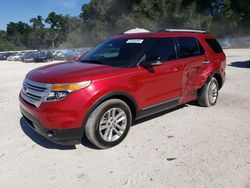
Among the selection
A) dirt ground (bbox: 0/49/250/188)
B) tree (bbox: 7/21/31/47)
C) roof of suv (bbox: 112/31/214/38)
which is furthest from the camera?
tree (bbox: 7/21/31/47)

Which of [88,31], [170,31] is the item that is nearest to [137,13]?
[88,31]

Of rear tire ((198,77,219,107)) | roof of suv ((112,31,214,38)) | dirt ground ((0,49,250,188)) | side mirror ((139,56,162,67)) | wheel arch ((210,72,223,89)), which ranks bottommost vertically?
dirt ground ((0,49,250,188))

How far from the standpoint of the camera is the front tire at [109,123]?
370cm

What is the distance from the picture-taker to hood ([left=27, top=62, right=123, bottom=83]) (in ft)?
11.8

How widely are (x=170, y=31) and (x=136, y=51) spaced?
3.82 feet

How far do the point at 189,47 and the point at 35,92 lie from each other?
10.3 feet

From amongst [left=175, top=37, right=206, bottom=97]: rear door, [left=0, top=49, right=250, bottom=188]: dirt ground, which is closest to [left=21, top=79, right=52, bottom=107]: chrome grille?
[left=0, top=49, right=250, bottom=188]: dirt ground

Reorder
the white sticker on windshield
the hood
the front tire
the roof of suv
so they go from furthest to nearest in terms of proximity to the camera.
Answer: the roof of suv, the white sticker on windshield, the front tire, the hood

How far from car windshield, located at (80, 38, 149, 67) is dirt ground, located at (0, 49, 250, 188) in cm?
130

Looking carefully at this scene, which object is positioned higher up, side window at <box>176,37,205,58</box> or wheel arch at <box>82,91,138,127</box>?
side window at <box>176,37,205,58</box>

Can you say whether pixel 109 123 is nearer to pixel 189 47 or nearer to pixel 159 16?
pixel 189 47

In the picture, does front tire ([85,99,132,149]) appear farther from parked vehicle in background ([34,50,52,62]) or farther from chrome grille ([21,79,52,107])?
parked vehicle in background ([34,50,52,62])

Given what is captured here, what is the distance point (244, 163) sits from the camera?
3410mm

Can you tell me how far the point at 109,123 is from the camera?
3.92m
